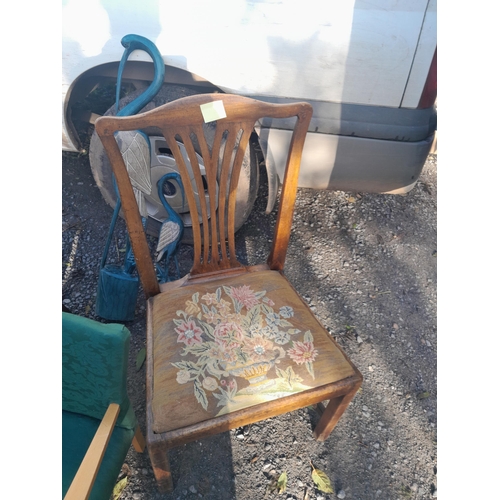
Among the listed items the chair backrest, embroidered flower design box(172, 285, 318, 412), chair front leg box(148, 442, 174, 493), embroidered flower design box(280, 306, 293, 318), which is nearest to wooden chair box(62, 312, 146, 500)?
chair front leg box(148, 442, 174, 493)

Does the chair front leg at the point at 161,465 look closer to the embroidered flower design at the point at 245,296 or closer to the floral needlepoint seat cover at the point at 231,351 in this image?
the floral needlepoint seat cover at the point at 231,351

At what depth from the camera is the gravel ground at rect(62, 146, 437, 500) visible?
4.95 ft

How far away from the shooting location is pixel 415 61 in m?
1.52

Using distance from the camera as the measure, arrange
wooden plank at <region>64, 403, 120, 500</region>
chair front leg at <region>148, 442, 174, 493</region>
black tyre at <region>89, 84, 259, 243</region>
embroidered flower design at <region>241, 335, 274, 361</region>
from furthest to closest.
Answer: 1. black tyre at <region>89, 84, 259, 243</region>
2. embroidered flower design at <region>241, 335, 274, 361</region>
3. chair front leg at <region>148, 442, 174, 493</region>
4. wooden plank at <region>64, 403, 120, 500</region>

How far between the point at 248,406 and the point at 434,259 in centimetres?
171

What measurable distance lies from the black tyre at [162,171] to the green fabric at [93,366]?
105 cm

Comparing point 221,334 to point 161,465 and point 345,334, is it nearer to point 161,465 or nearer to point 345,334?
point 161,465

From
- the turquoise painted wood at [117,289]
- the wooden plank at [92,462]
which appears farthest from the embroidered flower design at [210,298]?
the turquoise painted wood at [117,289]

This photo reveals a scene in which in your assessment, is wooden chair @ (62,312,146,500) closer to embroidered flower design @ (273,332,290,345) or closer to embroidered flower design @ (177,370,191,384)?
embroidered flower design @ (177,370,191,384)

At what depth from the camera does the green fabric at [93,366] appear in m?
0.95

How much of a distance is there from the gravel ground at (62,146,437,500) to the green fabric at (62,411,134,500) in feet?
1.33

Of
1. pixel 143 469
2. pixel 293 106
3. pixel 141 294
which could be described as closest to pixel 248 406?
pixel 143 469

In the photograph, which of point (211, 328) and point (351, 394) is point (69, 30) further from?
point (351, 394)

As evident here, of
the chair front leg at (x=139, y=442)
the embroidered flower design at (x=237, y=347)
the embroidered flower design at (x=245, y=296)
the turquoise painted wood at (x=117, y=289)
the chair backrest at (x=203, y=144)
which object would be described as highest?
the chair backrest at (x=203, y=144)
